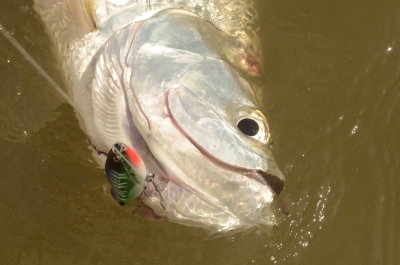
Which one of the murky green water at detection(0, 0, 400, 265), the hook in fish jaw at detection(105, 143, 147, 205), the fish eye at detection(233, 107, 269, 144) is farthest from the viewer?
the murky green water at detection(0, 0, 400, 265)

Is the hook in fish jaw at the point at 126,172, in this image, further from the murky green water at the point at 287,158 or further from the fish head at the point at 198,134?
the murky green water at the point at 287,158

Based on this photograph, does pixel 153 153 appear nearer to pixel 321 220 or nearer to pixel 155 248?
pixel 155 248

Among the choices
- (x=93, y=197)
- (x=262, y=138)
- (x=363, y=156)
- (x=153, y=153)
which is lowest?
(x=363, y=156)

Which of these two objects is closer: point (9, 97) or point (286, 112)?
point (9, 97)

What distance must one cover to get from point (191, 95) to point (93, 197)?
1.01 metres

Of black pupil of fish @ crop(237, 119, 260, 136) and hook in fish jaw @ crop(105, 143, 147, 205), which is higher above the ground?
hook in fish jaw @ crop(105, 143, 147, 205)

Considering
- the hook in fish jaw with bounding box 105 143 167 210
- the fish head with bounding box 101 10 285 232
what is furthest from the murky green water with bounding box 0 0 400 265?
the hook in fish jaw with bounding box 105 143 167 210

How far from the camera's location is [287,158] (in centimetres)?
265

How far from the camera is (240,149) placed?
1673mm

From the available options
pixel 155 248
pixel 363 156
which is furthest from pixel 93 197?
pixel 363 156

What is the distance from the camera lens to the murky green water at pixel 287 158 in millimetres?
2342

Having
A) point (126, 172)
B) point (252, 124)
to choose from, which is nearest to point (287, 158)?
point (252, 124)

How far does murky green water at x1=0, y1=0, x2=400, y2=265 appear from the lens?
2.34 meters

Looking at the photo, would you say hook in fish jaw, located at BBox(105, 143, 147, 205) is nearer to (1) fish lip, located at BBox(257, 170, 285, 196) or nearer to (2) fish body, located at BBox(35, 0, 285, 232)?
(2) fish body, located at BBox(35, 0, 285, 232)
